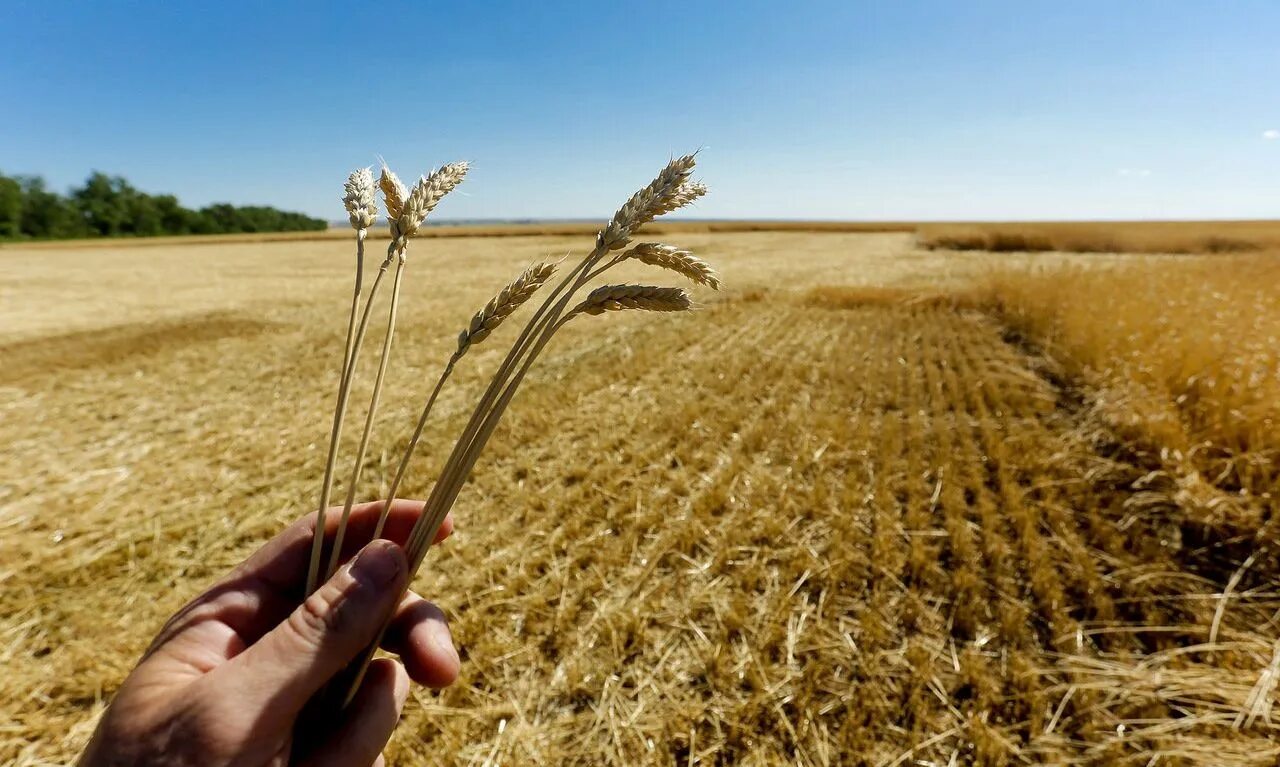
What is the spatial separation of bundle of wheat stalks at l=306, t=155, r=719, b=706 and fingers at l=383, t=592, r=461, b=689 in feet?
0.58

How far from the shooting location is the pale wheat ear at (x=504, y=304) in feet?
3.67

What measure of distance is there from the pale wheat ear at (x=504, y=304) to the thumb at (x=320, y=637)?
0.52 metres

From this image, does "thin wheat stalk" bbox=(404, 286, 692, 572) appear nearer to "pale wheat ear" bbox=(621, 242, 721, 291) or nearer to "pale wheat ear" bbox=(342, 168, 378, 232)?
"pale wheat ear" bbox=(621, 242, 721, 291)

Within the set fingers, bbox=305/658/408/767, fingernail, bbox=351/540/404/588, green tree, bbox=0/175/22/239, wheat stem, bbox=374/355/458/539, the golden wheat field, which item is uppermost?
green tree, bbox=0/175/22/239

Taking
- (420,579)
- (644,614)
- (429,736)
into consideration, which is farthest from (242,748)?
(420,579)

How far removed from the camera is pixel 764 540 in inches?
146

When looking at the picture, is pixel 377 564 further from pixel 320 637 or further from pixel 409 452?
pixel 409 452

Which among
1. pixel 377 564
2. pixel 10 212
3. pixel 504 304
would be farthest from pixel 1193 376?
pixel 10 212

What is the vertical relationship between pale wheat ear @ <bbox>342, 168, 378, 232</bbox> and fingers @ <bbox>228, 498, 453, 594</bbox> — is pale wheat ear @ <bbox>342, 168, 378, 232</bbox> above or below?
above

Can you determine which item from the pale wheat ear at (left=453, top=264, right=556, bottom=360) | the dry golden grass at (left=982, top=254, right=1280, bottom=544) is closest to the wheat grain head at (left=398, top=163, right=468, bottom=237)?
the pale wheat ear at (left=453, top=264, right=556, bottom=360)

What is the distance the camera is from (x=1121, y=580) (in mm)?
3139

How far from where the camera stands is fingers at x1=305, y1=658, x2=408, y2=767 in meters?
1.30

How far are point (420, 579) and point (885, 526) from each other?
3.00 m

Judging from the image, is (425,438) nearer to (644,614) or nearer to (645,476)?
(645,476)
